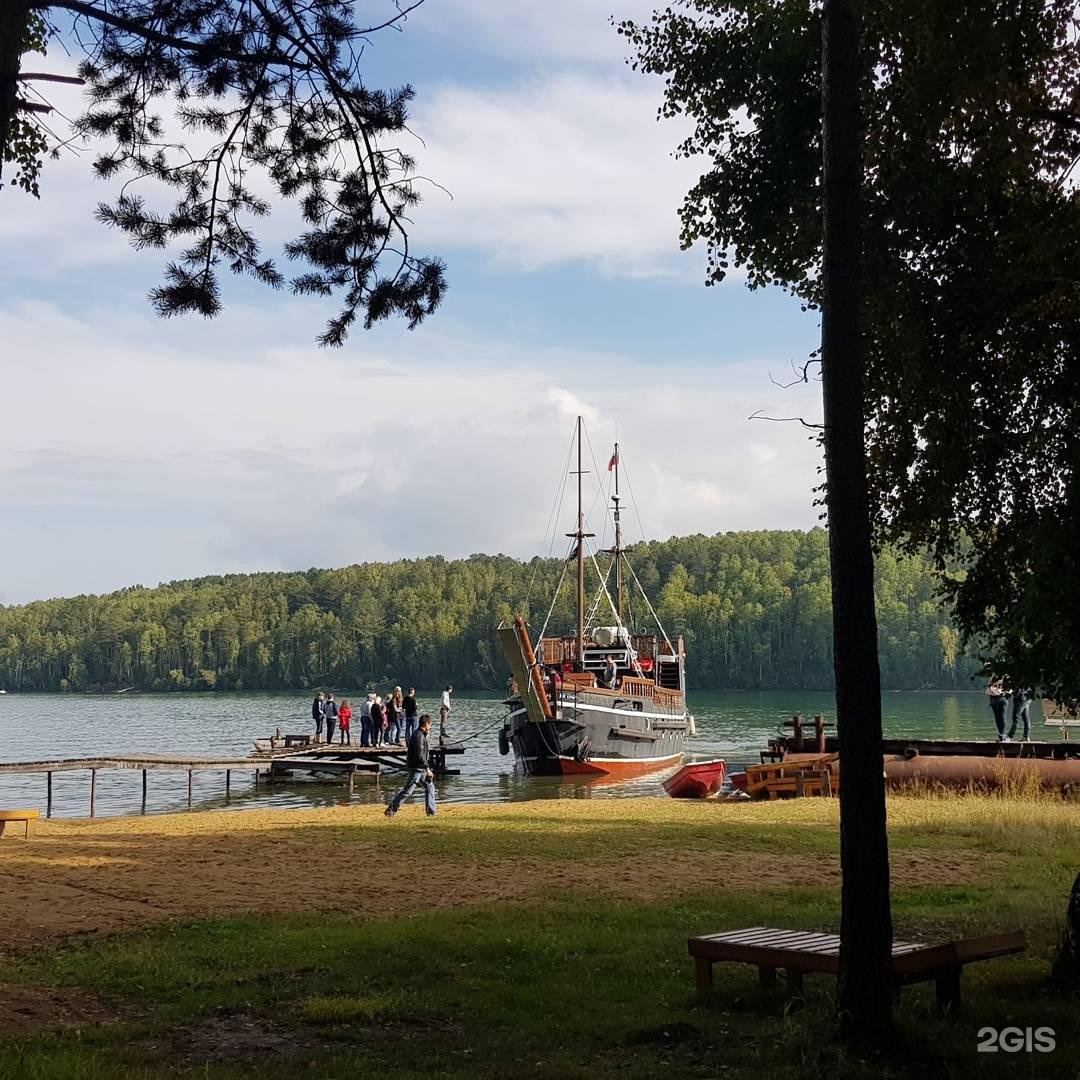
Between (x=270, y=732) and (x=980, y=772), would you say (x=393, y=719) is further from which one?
(x=270, y=732)

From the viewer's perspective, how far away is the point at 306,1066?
6.71 metres

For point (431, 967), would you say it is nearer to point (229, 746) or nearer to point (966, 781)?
point (966, 781)

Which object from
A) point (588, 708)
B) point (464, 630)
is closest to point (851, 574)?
point (588, 708)

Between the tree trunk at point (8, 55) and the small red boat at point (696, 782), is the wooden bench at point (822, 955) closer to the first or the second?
the tree trunk at point (8, 55)

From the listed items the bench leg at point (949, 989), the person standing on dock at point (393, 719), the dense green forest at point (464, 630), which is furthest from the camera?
the dense green forest at point (464, 630)

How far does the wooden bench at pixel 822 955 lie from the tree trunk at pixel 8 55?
611 cm

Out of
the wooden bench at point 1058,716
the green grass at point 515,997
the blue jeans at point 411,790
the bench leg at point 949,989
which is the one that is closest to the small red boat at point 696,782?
the wooden bench at point 1058,716

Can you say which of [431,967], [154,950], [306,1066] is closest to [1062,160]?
[431,967]

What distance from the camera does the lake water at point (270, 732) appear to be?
37.3 metres

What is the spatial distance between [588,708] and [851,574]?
37.1 metres

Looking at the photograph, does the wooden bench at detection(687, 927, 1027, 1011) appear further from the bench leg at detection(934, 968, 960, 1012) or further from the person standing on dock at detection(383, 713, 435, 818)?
the person standing on dock at detection(383, 713, 435, 818)

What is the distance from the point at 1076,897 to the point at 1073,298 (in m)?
4.14

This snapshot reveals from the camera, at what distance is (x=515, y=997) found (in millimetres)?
8281

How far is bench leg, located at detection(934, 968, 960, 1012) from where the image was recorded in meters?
7.54
